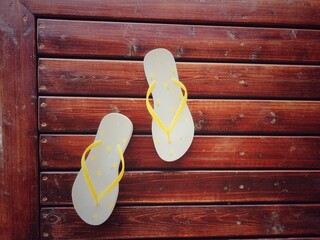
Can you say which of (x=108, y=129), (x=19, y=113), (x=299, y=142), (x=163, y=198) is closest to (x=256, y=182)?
(x=299, y=142)

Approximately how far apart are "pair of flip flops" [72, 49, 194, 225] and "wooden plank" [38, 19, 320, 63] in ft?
0.18

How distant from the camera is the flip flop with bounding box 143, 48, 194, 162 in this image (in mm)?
1066

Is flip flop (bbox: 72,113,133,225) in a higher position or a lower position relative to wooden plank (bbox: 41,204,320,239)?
higher

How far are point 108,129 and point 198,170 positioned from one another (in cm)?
30

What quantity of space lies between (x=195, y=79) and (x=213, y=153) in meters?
0.23

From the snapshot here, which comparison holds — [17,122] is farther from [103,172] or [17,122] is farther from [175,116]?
[175,116]

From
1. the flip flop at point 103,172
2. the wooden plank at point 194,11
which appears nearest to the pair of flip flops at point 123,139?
the flip flop at point 103,172

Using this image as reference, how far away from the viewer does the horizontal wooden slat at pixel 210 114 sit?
1061 millimetres

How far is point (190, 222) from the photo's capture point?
110cm

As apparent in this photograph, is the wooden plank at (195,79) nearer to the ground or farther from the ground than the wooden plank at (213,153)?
→ farther from the ground

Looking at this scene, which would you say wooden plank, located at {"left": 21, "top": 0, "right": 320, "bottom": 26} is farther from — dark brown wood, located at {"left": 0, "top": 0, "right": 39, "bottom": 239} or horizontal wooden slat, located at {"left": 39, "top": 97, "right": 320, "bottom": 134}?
horizontal wooden slat, located at {"left": 39, "top": 97, "right": 320, "bottom": 134}

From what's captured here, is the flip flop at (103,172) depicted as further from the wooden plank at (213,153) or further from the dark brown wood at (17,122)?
the dark brown wood at (17,122)

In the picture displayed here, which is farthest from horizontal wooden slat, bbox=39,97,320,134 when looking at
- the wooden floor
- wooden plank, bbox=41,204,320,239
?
wooden plank, bbox=41,204,320,239

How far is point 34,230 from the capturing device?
105 cm
